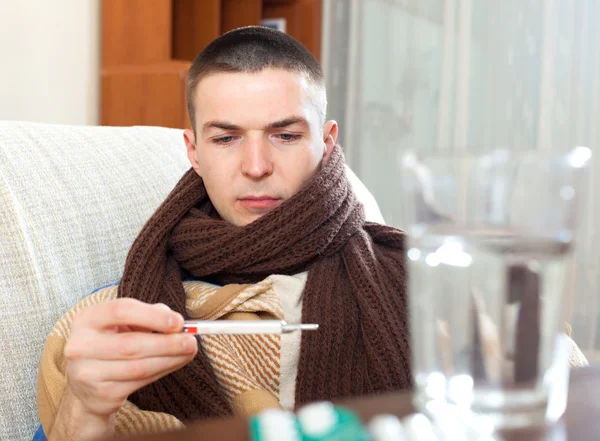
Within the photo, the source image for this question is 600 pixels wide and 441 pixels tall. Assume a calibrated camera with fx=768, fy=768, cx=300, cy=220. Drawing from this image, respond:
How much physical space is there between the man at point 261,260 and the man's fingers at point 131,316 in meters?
0.16

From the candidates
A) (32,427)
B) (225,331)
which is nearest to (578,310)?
(32,427)

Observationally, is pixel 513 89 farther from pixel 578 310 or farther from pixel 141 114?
pixel 141 114

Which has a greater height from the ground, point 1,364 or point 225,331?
point 225,331

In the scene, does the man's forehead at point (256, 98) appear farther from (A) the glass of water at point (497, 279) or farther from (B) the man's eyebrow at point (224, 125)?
(A) the glass of water at point (497, 279)

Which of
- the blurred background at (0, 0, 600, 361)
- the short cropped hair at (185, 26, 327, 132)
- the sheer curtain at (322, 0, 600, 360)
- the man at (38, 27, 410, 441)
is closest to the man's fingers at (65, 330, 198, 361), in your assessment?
the man at (38, 27, 410, 441)

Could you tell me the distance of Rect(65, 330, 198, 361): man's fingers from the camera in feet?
1.99

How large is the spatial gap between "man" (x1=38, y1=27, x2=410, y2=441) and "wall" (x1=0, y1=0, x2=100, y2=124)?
1.54 m

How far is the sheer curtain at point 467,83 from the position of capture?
8.64 feet

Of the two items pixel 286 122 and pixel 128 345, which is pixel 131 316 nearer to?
pixel 128 345

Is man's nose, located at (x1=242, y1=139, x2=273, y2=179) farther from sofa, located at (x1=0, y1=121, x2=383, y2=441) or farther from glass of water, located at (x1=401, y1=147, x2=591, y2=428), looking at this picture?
glass of water, located at (x1=401, y1=147, x2=591, y2=428)

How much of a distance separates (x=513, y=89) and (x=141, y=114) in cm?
136

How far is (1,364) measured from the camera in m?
0.94

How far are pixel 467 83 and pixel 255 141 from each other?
192 cm

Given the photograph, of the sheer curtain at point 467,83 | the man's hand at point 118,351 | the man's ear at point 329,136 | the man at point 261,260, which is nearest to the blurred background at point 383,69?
the sheer curtain at point 467,83
